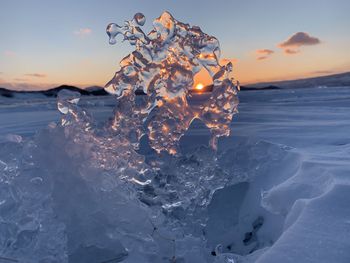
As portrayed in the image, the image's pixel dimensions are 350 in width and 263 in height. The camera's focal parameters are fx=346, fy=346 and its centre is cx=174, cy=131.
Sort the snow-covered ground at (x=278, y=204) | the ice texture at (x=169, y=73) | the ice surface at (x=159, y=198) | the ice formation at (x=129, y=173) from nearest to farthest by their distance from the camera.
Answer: the snow-covered ground at (x=278, y=204) → the ice surface at (x=159, y=198) → the ice formation at (x=129, y=173) → the ice texture at (x=169, y=73)

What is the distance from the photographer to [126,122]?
2420 mm

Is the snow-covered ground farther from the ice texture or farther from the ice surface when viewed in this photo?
the ice texture

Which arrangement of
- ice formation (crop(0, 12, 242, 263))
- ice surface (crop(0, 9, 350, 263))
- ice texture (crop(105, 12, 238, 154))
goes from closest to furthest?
ice surface (crop(0, 9, 350, 263)) < ice formation (crop(0, 12, 242, 263)) < ice texture (crop(105, 12, 238, 154))

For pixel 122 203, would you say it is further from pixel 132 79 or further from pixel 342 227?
pixel 342 227

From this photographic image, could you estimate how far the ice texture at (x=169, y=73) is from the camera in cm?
206

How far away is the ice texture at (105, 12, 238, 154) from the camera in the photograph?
6.75ft

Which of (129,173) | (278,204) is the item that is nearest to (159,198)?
(129,173)

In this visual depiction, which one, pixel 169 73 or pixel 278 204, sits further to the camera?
pixel 169 73

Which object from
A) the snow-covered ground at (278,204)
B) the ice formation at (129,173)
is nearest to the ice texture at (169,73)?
the ice formation at (129,173)

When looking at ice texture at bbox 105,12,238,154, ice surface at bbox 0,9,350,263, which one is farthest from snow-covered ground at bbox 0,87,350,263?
ice texture at bbox 105,12,238,154

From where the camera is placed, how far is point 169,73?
83.0 inches

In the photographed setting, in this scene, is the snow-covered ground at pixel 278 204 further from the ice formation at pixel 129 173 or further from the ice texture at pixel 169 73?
the ice texture at pixel 169 73

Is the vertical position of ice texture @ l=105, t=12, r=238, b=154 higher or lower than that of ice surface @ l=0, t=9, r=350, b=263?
higher

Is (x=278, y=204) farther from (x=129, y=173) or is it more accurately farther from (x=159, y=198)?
(x=129, y=173)
